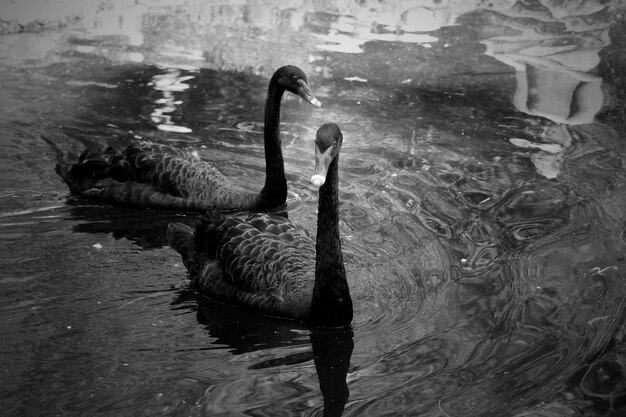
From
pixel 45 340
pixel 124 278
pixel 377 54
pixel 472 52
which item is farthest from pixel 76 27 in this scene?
pixel 45 340

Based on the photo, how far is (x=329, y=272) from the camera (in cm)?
468

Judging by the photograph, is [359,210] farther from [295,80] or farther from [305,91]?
[295,80]

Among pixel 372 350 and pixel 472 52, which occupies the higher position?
pixel 472 52

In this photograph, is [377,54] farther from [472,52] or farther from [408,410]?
[408,410]

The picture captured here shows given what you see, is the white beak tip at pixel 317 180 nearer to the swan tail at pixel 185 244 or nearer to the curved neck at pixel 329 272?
the curved neck at pixel 329 272

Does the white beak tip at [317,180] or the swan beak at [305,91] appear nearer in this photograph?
the white beak tip at [317,180]

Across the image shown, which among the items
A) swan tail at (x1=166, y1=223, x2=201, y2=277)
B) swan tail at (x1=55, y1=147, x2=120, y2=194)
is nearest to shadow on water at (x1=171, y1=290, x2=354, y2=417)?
swan tail at (x1=166, y1=223, x2=201, y2=277)

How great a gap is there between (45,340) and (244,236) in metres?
1.25

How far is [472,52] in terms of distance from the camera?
32.7 feet

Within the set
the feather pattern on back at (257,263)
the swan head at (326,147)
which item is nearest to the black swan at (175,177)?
the feather pattern on back at (257,263)

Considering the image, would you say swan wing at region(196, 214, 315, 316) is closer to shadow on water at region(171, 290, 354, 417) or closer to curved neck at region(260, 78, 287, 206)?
shadow on water at region(171, 290, 354, 417)

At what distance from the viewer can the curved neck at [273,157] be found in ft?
21.3

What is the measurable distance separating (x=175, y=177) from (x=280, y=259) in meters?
1.73

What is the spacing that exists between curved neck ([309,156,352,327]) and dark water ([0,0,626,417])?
11cm
